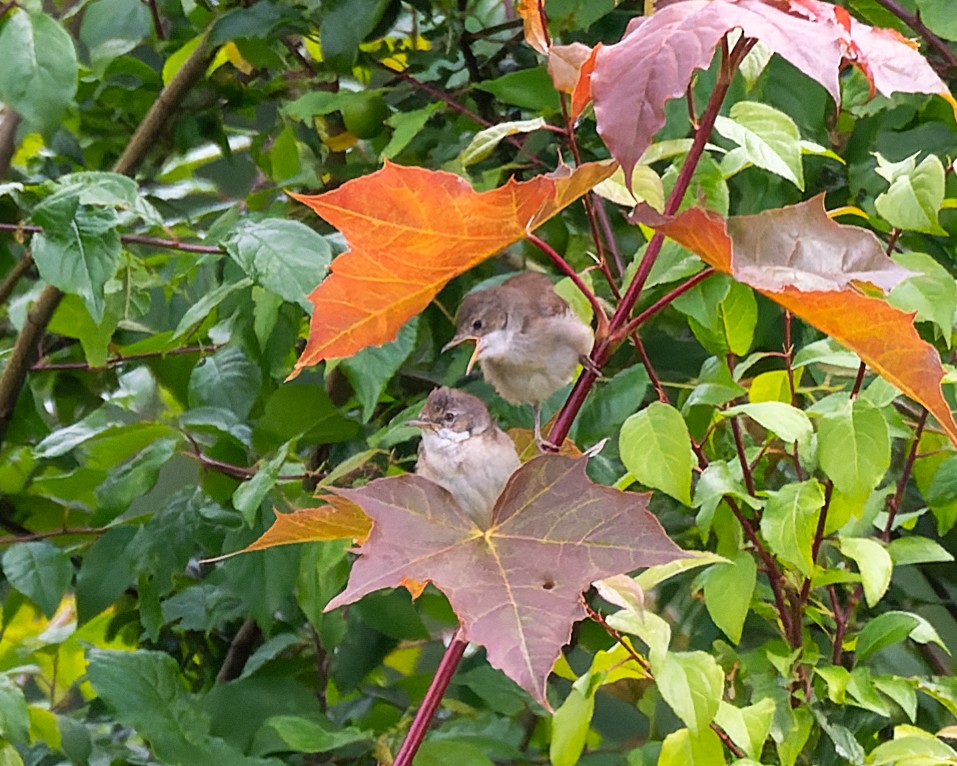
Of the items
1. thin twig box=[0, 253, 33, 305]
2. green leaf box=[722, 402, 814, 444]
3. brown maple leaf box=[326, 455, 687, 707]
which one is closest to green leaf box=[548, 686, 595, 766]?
green leaf box=[722, 402, 814, 444]

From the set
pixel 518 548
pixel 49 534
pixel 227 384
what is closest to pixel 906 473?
pixel 518 548

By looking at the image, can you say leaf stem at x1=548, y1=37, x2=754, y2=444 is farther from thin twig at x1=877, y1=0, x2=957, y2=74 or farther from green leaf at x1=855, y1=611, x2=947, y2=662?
thin twig at x1=877, y1=0, x2=957, y2=74

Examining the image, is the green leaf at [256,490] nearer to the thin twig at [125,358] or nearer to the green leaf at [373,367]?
the green leaf at [373,367]

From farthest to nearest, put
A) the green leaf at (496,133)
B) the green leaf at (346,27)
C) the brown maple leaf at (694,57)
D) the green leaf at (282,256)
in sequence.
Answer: the green leaf at (346,27), the green leaf at (282,256), the green leaf at (496,133), the brown maple leaf at (694,57)

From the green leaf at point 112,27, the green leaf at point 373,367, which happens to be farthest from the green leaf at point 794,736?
the green leaf at point 112,27

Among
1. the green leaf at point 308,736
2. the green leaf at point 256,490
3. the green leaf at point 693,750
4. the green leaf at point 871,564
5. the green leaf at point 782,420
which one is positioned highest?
the green leaf at point 782,420

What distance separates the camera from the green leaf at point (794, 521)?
70 centimetres

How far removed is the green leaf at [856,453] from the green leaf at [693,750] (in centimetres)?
17

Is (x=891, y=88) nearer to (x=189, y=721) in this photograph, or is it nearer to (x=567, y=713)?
(x=567, y=713)

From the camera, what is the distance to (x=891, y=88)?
0.47 m

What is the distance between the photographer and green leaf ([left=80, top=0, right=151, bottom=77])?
1.24m

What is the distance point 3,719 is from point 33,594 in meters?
0.20

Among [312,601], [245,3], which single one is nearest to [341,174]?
[245,3]

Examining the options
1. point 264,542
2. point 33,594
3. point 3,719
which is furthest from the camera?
point 33,594
